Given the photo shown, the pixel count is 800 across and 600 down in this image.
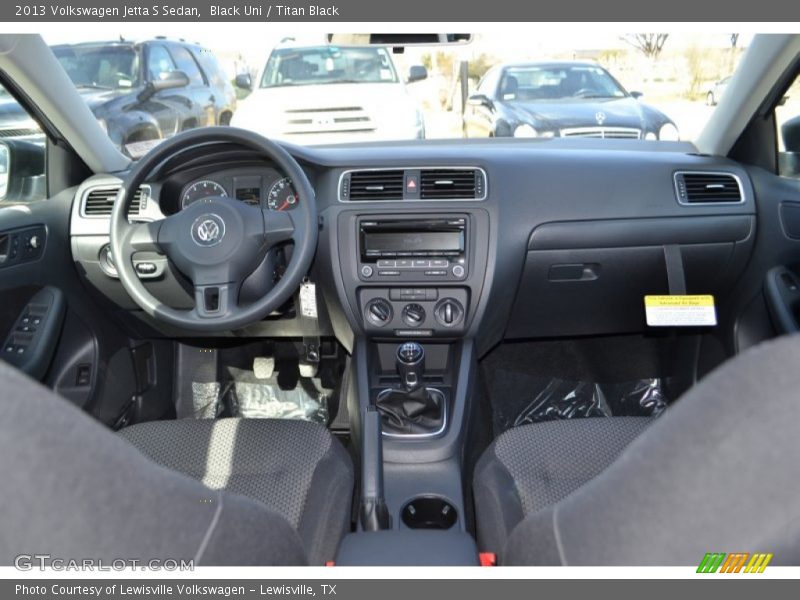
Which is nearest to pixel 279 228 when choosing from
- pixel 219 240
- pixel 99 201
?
pixel 219 240

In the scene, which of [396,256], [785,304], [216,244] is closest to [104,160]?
[216,244]

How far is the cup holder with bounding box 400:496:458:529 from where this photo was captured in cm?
236

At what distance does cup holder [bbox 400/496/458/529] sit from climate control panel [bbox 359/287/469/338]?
2.29 ft

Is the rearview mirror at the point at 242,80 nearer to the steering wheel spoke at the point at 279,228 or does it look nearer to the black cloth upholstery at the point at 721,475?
the steering wheel spoke at the point at 279,228

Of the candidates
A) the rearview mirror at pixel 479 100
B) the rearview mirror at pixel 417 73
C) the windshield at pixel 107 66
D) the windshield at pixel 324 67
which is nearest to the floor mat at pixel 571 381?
the windshield at pixel 107 66

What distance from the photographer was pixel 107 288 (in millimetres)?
2963

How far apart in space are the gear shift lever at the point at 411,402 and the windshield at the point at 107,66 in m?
2.14

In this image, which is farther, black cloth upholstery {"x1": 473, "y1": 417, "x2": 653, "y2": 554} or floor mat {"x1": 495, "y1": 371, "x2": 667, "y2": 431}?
floor mat {"x1": 495, "y1": 371, "x2": 667, "y2": 431}

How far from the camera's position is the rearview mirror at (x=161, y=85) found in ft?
15.0

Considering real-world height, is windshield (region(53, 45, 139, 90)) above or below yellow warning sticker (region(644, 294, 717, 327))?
above

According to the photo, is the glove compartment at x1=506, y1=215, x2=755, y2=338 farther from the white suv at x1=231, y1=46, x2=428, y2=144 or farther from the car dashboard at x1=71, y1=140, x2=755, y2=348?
the white suv at x1=231, y1=46, x2=428, y2=144

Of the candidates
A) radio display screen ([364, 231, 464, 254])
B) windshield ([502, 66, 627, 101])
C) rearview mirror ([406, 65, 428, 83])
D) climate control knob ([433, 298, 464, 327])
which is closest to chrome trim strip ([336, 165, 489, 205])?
radio display screen ([364, 231, 464, 254])

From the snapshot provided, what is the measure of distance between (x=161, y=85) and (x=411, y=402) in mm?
2958

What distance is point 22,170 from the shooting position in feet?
9.39
